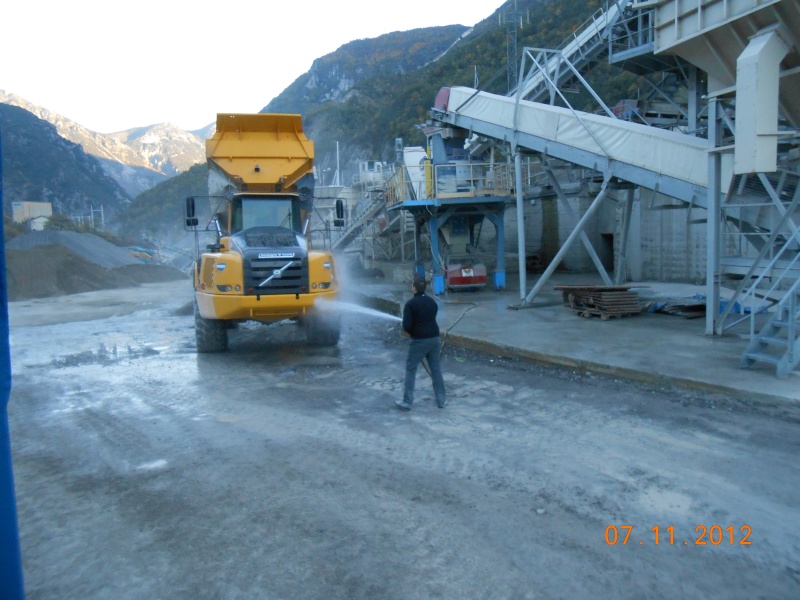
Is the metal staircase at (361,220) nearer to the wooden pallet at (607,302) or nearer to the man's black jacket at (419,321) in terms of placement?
the wooden pallet at (607,302)

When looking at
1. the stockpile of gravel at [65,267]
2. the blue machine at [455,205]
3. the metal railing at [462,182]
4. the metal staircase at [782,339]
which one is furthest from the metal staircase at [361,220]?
the metal staircase at [782,339]

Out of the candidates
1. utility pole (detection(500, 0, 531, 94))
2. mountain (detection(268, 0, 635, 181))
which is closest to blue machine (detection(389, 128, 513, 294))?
utility pole (detection(500, 0, 531, 94))

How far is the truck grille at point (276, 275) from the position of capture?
9.80 meters

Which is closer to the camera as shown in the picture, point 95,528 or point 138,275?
point 95,528

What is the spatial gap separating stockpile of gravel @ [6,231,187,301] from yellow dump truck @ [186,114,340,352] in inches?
655

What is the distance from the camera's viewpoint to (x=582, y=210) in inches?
914

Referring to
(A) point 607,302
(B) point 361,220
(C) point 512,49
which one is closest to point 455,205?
(A) point 607,302

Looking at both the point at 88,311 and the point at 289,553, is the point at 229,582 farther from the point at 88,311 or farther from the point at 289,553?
the point at 88,311

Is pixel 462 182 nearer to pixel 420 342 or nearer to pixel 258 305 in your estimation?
pixel 258 305

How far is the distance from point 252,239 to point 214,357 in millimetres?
2253

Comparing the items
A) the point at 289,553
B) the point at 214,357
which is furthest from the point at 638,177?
the point at 289,553

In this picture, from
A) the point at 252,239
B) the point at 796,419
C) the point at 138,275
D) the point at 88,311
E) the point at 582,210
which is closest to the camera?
the point at 796,419
